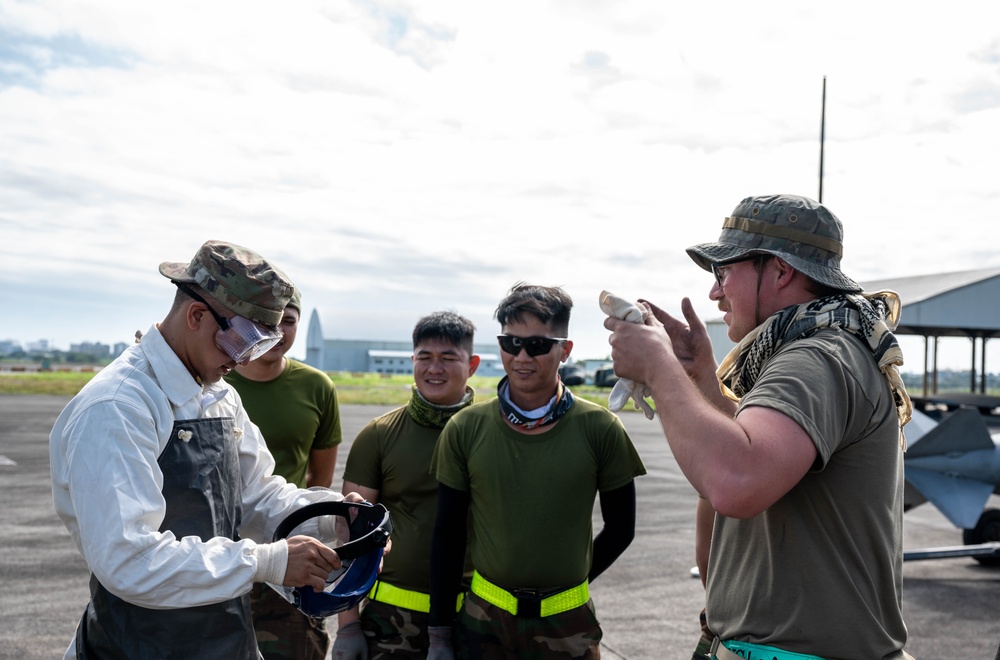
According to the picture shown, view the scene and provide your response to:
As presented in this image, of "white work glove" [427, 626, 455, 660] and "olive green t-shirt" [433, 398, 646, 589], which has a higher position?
"olive green t-shirt" [433, 398, 646, 589]

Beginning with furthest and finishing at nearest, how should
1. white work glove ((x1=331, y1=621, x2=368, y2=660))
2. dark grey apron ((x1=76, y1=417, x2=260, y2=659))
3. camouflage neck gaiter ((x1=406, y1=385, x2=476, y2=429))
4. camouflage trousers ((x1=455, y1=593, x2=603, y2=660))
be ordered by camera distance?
camouflage neck gaiter ((x1=406, y1=385, x2=476, y2=429))
white work glove ((x1=331, y1=621, x2=368, y2=660))
camouflage trousers ((x1=455, y1=593, x2=603, y2=660))
dark grey apron ((x1=76, y1=417, x2=260, y2=659))

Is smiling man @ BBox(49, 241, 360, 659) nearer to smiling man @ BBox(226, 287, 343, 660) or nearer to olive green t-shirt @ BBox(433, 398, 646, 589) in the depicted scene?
olive green t-shirt @ BBox(433, 398, 646, 589)

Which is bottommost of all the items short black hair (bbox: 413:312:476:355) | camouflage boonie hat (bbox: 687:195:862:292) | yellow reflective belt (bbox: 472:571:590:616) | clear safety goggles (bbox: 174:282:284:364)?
yellow reflective belt (bbox: 472:571:590:616)

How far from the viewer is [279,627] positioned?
3.76 metres

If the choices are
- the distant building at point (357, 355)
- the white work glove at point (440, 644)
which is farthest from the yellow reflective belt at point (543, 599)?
the distant building at point (357, 355)

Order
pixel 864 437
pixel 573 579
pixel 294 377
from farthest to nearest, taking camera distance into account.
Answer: pixel 294 377 → pixel 573 579 → pixel 864 437

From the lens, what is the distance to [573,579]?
323cm

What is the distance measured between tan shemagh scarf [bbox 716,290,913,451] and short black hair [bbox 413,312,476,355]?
1947 mm

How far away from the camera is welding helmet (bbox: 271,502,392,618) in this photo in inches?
100

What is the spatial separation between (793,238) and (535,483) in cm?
151

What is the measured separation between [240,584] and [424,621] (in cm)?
149

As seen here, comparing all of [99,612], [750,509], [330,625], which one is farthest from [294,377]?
[750,509]

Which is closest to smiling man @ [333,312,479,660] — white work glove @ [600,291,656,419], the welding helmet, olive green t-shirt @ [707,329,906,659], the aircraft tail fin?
the welding helmet

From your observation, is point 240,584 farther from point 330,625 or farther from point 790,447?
point 330,625
